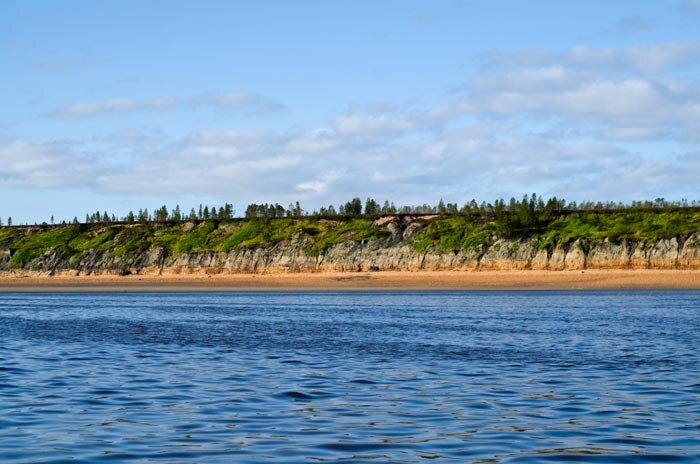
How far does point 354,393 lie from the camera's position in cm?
2064

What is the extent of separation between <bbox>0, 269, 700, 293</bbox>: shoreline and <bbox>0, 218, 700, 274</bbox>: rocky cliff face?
2.39 m

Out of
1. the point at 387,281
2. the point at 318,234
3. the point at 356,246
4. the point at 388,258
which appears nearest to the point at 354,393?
the point at 387,281

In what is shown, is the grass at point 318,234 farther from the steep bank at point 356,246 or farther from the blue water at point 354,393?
the blue water at point 354,393

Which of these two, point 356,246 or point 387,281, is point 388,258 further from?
point 387,281

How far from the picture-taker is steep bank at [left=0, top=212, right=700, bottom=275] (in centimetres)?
10900

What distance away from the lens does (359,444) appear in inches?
582

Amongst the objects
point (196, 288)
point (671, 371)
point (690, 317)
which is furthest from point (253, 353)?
point (196, 288)

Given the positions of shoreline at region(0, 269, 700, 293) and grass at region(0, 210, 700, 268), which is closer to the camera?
shoreline at region(0, 269, 700, 293)

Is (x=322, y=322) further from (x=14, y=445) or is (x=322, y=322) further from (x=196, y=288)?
(x=196, y=288)

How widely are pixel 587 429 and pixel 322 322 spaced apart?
30284 millimetres

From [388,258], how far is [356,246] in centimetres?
586

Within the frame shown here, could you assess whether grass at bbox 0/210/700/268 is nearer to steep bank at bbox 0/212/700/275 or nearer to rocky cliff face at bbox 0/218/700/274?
steep bank at bbox 0/212/700/275

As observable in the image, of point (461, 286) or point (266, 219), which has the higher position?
point (266, 219)

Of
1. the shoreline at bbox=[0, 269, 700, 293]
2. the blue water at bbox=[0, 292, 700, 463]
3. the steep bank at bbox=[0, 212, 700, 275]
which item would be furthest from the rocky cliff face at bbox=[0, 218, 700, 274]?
the blue water at bbox=[0, 292, 700, 463]
